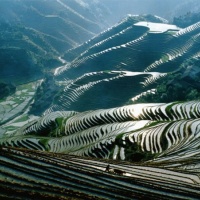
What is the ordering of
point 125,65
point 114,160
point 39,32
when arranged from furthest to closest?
1. point 39,32
2. point 125,65
3. point 114,160

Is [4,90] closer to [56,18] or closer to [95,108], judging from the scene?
[95,108]

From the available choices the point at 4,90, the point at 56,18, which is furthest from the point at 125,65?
the point at 56,18

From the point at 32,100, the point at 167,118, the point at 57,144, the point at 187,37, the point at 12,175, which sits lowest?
the point at 12,175

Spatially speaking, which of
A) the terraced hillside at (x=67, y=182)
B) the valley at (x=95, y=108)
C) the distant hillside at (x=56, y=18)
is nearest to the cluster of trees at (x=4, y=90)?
the valley at (x=95, y=108)

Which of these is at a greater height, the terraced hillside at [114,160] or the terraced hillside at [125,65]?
A: the terraced hillside at [125,65]

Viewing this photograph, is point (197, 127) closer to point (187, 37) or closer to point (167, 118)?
point (167, 118)

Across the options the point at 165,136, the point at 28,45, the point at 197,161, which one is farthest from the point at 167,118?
the point at 28,45

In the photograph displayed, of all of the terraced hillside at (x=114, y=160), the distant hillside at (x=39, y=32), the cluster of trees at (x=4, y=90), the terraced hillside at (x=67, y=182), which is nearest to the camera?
the terraced hillside at (x=67, y=182)

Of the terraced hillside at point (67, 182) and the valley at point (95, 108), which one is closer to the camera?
the terraced hillside at point (67, 182)

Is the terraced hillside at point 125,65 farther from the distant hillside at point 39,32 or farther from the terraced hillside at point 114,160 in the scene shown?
the terraced hillside at point 114,160

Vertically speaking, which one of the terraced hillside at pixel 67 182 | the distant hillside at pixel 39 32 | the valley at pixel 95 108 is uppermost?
the distant hillside at pixel 39 32

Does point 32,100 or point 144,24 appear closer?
point 32,100
